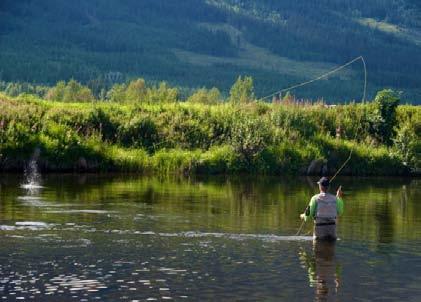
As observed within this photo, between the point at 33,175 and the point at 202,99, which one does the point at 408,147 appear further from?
the point at 202,99

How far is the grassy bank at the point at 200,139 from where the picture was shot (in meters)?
48.7

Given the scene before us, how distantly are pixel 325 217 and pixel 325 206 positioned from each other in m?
0.35

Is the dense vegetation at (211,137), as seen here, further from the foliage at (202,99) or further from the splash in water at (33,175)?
the foliage at (202,99)

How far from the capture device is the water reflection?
21359mm

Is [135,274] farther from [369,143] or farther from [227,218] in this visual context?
[369,143]

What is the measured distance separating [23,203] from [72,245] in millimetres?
8610

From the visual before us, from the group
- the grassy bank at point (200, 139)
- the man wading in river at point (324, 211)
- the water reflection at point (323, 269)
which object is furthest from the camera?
the grassy bank at point (200, 139)

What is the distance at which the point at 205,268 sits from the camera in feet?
76.5

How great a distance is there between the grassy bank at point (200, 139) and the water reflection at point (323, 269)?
75.3 feet

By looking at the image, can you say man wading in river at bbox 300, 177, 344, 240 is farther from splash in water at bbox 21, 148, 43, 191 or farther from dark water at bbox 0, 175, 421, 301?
splash in water at bbox 21, 148, 43, 191

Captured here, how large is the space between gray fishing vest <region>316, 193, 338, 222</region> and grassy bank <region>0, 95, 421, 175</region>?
22.4 m

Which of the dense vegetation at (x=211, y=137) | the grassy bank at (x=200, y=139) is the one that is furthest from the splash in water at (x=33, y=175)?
the dense vegetation at (x=211, y=137)

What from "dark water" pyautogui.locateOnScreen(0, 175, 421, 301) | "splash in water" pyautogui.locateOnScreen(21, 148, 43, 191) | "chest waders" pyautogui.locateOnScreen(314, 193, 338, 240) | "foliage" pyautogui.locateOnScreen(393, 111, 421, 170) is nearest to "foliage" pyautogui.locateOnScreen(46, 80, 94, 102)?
"foliage" pyautogui.locateOnScreen(393, 111, 421, 170)

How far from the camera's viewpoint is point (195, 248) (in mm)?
25875
